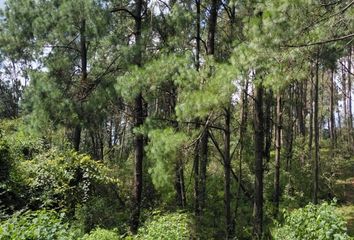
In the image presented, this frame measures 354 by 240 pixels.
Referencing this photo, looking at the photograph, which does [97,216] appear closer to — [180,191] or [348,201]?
[180,191]

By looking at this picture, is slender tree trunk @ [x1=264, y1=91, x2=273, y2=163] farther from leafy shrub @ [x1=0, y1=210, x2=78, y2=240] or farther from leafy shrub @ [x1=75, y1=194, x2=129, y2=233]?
leafy shrub @ [x1=0, y1=210, x2=78, y2=240]

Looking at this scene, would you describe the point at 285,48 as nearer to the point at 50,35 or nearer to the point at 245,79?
the point at 245,79

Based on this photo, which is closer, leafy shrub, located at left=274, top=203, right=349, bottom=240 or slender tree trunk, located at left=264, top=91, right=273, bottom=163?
leafy shrub, located at left=274, top=203, right=349, bottom=240

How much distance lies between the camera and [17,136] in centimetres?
1091

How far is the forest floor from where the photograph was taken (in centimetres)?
1295

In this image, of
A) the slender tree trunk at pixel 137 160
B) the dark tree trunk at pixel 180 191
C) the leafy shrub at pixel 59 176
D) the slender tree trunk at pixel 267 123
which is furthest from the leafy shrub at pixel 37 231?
the slender tree trunk at pixel 267 123

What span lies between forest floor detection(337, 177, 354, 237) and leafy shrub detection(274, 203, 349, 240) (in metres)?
6.88

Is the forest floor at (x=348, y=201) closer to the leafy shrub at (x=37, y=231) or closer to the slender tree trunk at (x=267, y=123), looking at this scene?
the slender tree trunk at (x=267, y=123)

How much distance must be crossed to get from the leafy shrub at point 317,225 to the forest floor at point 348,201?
688 cm

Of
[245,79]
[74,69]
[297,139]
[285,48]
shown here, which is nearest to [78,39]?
[74,69]

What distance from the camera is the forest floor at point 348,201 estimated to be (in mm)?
12952

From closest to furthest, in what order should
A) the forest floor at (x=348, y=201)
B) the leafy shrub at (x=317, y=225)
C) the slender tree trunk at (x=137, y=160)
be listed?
the leafy shrub at (x=317, y=225) < the slender tree trunk at (x=137, y=160) < the forest floor at (x=348, y=201)

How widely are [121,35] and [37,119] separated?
281cm

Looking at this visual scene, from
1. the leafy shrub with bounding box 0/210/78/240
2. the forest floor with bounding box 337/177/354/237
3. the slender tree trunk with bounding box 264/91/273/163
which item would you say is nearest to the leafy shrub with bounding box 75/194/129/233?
the leafy shrub with bounding box 0/210/78/240
